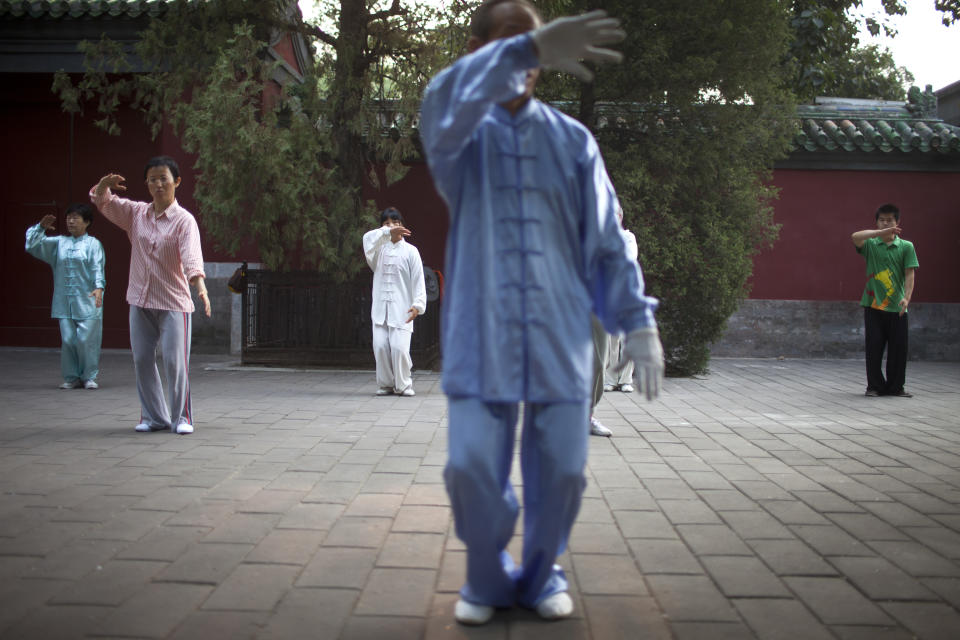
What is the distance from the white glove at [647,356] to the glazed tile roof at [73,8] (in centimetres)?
1080

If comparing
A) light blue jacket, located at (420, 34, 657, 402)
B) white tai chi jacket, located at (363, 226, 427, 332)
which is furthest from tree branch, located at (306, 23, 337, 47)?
light blue jacket, located at (420, 34, 657, 402)

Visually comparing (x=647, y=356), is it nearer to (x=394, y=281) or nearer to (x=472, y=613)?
(x=472, y=613)

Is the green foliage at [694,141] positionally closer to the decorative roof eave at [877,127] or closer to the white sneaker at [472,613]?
the decorative roof eave at [877,127]

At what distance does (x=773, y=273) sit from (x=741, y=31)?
15.0ft

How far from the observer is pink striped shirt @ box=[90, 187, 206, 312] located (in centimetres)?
601

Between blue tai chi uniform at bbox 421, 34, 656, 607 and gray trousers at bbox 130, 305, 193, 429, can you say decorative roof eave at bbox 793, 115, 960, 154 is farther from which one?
blue tai chi uniform at bbox 421, 34, 656, 607

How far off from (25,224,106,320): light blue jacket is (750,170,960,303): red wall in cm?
975

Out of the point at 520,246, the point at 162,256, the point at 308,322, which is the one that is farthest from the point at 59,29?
the point at 520,246

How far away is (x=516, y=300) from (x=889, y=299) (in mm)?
7968

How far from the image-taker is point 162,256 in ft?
19.8

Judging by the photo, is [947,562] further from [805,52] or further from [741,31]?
[805,52]

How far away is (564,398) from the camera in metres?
2.51

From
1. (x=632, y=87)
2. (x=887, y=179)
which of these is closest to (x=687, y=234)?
(x=632, y=87)

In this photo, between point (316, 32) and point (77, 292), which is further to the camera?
point (316, 32)
